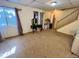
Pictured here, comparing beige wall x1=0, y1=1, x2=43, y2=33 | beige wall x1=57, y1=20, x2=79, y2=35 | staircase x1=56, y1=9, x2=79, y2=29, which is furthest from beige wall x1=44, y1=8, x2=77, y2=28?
beige wall x1=0, y1=1, x2=43, y2=33

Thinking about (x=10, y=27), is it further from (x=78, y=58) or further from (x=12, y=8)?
(x=78, y=58)

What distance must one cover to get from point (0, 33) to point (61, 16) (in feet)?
22.3

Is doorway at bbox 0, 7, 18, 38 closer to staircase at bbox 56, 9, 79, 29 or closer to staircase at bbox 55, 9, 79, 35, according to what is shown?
staircase at bbox 55, 9, 79, 35

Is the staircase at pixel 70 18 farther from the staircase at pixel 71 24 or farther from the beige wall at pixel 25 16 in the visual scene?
the beige wall at pixel 25 16

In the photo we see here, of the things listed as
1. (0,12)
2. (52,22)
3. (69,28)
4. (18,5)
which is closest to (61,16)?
(52,22)

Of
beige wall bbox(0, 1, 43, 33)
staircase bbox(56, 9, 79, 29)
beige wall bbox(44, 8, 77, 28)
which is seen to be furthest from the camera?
beige wall bbox(44, 8, 77, 28)

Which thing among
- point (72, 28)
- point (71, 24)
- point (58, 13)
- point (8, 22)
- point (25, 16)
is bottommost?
point (72, 28)

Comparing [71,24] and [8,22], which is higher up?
[8,22]

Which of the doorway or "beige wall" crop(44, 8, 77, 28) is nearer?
the doorway

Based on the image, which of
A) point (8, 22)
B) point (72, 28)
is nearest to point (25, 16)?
point (8, 22)

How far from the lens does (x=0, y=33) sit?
4.25 meters

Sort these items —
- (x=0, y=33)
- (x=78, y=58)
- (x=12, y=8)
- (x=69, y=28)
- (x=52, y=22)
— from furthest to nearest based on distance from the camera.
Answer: (x=52, y=22)
(x=69, y=28)
(x=12, y=8)
(x=0, y=33)
(x=78, y=58)

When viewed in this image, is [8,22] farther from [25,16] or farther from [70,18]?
[70,18]

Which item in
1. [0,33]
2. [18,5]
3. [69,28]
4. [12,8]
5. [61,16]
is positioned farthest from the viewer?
[61,16]
